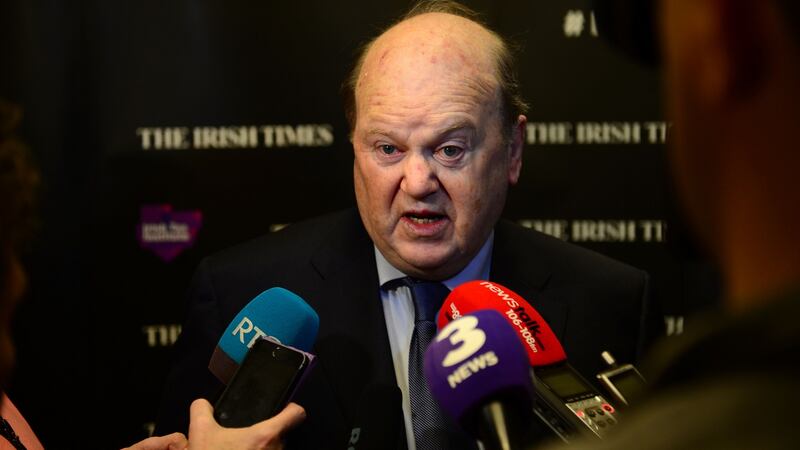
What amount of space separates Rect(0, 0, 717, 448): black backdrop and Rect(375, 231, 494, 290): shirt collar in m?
0.60

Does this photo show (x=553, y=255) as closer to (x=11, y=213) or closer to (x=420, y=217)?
(x=420, y=217)

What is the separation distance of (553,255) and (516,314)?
2.55ft

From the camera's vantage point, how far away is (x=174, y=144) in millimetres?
2768

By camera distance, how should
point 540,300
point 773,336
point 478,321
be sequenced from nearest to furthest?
point 773,336 → point 478,321 → point 540,300

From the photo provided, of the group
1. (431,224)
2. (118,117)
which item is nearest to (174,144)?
(118,117)

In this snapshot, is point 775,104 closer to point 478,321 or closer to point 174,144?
point 478,321

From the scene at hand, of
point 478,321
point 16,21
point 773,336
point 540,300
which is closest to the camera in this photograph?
point 773,336

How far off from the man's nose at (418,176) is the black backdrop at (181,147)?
29.6 inches

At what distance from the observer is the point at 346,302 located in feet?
7.10

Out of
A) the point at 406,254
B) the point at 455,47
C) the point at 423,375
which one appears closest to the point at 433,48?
the point at 455,47

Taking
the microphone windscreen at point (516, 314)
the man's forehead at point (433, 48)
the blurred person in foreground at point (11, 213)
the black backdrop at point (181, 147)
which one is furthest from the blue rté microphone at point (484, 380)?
the black backdrop at point (181, 147)

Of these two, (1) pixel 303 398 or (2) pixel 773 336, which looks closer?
(2) pixel 773 336

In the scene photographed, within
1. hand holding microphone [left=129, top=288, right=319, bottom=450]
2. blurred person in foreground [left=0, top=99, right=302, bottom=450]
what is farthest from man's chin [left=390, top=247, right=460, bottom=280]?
blurred person in foreground [left=0, top=99, right=302, bottom=450]

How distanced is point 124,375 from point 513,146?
1.28 m
